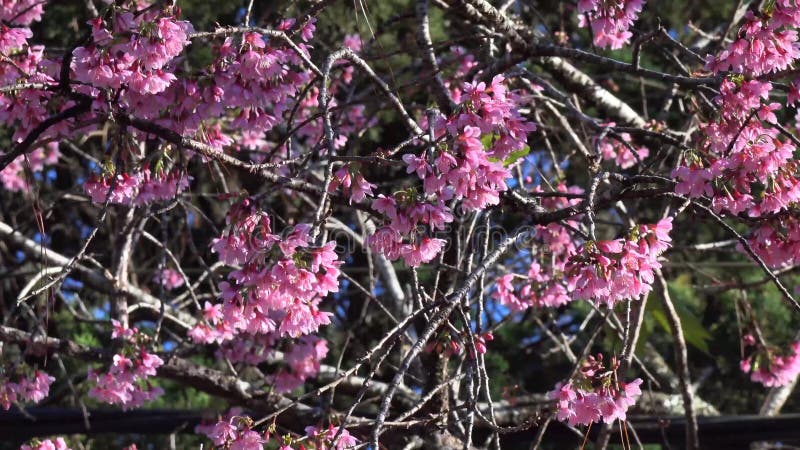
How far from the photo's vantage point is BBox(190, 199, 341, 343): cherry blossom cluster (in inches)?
75.9

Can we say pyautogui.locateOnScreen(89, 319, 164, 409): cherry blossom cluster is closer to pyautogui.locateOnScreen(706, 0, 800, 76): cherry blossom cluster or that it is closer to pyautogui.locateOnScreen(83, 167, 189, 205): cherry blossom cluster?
pyautogui.locateOnScreen(83, 167, 189, 205): cherry blossom cluster

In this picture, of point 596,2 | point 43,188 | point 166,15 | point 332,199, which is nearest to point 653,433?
point 596,2

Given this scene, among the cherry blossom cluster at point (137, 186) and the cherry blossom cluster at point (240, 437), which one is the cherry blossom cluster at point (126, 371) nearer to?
the cherry blossom cluster at point (137, 186)

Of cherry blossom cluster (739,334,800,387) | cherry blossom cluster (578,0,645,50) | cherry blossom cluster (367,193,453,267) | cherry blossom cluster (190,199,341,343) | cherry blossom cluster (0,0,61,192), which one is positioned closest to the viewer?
cherry blossom cluster (190,199,341,343)

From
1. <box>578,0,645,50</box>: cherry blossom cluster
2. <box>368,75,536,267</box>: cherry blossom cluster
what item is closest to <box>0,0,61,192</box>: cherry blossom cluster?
<box>368,75,536,267</box>: cherry blossom cluster

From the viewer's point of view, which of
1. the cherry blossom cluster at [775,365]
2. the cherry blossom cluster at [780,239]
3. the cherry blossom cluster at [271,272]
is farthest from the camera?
the cherry blossom cluster at [775,365]

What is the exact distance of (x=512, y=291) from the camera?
3572 mm

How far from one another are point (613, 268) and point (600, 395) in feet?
1.09

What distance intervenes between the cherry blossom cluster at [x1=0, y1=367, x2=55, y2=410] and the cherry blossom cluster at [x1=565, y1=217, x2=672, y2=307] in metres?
1.95

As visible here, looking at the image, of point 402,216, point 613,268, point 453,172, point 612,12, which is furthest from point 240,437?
point 612,12

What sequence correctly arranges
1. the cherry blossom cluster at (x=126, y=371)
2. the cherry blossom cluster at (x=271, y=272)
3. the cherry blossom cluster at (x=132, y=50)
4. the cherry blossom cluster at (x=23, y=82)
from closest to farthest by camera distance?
the cherry blossom cluster at (x=271, y=272)
the cherry blossom cluster at (x=132, y=50)
the cherry blossom cluster at (x=23, y=82)
the cherry blossom cluster at (x=126, y=371)

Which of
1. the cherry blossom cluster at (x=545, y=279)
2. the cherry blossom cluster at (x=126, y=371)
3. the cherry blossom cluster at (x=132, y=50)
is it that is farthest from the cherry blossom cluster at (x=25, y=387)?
the cherry blossom cluster at (x=545, y=279)

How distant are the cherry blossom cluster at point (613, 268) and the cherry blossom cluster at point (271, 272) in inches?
18.6

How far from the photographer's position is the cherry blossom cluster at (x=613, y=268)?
1969 millimetres
